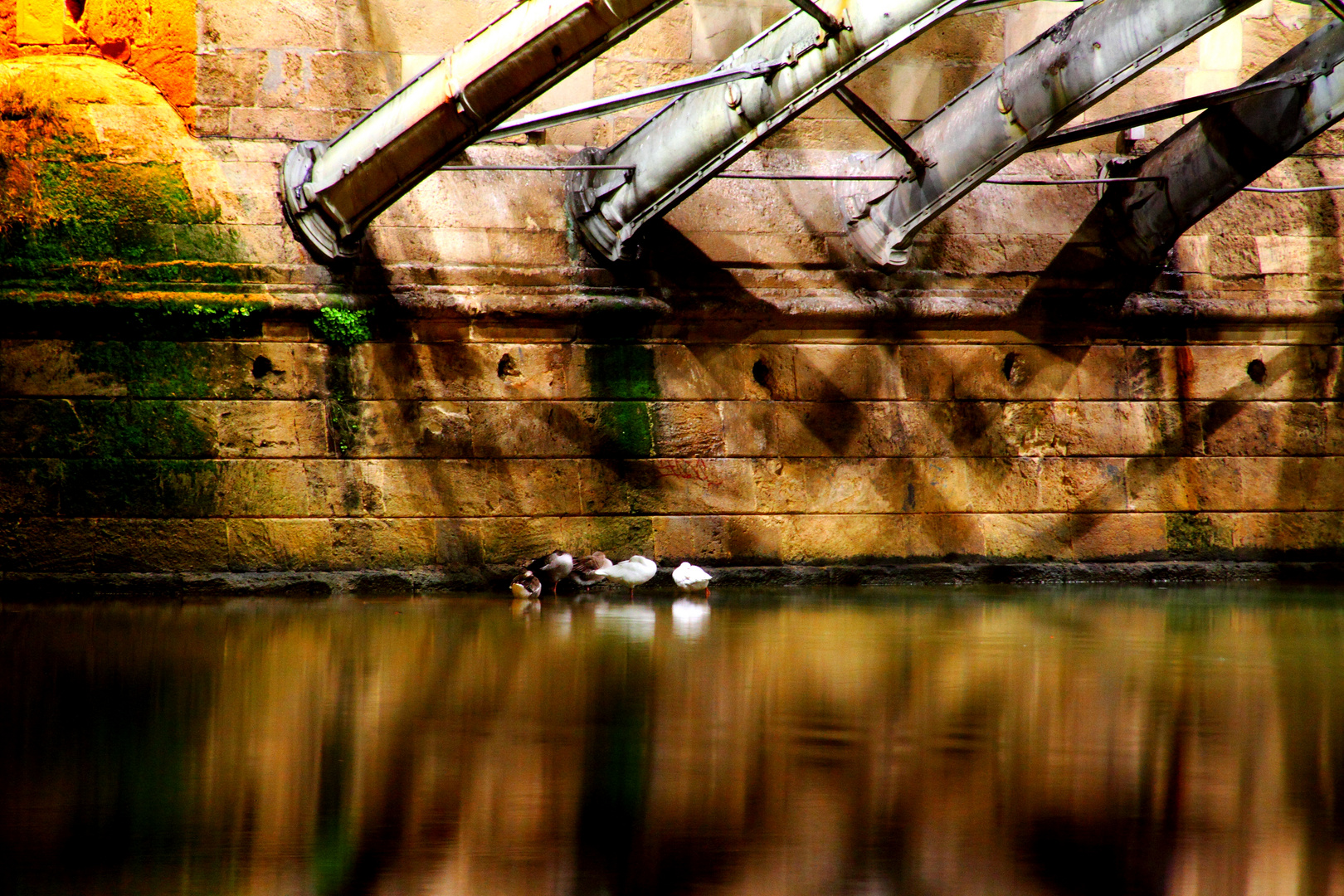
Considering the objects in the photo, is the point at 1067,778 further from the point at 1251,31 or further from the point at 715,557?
the point at 1251,31

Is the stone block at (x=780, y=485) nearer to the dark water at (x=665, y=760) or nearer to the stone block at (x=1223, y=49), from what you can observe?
the dark water at (x=665, y=760)

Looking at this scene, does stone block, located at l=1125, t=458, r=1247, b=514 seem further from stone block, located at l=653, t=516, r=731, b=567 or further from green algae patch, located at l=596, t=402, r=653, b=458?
green algae patch, located at l=596, t=402, r=653, b=458

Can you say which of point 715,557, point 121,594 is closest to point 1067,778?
point 715,557

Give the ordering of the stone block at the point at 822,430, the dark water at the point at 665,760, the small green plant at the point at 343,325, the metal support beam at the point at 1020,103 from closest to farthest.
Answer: the dark water at the point at 665,760, the metal support beam at the point at 1020,103, the small green plant at the point at 343,325, the stone block at the point at 822,430

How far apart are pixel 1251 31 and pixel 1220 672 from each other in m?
5.41

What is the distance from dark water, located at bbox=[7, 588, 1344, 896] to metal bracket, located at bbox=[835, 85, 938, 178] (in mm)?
2851

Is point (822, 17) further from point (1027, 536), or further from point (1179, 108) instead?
point (1027, 536)

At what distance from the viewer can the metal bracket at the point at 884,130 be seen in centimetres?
662

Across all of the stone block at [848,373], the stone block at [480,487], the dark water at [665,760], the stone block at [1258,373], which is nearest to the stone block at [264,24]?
the stone block at [480,487]

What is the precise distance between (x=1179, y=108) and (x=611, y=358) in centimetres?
330

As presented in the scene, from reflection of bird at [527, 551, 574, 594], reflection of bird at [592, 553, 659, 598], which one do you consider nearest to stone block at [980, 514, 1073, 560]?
reflection of bird at [592, 553, 659, 598]

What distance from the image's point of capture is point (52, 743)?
301 centimetres

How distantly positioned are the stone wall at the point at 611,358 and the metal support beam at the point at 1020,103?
324 millimetres

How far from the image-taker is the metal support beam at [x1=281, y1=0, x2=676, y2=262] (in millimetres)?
5738
